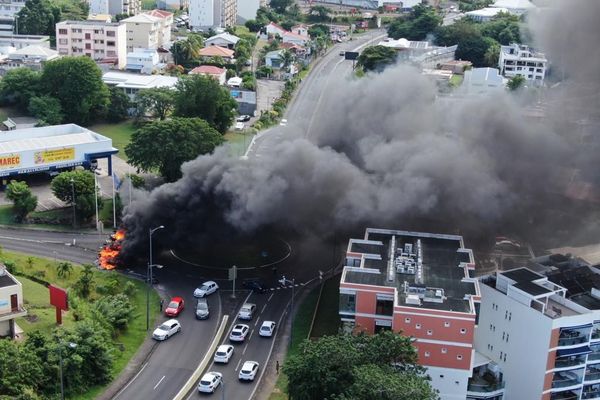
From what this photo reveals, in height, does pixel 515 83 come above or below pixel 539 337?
above

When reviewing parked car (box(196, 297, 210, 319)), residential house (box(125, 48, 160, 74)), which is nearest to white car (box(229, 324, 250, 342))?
parked car (box(196, 297, 210, 319))

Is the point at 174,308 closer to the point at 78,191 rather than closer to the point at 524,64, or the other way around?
the point at 78,191

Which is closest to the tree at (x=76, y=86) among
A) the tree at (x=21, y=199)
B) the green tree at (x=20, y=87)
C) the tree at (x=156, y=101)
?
the green tree at (x=20, y=87)

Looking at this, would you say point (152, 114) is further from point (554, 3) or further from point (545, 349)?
point (545, 349)

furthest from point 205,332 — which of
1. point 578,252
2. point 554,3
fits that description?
point 554,3

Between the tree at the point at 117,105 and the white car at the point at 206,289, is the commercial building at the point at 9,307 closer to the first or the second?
the white car at the point at 206,289

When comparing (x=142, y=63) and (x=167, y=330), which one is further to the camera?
(x=142, y=63)

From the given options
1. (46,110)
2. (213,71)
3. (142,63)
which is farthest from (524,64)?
(46,110)
